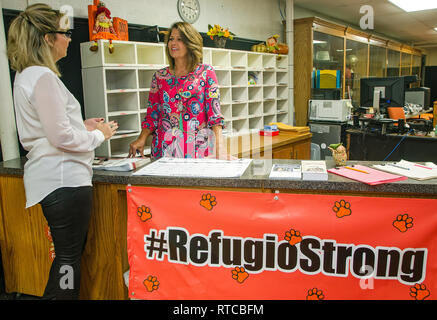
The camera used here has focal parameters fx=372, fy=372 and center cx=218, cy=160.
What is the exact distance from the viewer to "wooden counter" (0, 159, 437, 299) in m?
1.66

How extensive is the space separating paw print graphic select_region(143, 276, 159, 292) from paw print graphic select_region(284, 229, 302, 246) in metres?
0.70

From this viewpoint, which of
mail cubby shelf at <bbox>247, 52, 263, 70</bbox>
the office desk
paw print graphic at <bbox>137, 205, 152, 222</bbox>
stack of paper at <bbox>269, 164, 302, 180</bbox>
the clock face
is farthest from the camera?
mail cubby shelf at <bbox>247, 52, 263, 70</bbox>

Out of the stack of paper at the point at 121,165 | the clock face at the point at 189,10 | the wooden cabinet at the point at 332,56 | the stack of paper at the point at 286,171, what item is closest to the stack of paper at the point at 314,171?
the stack of paper at the point at 286,171

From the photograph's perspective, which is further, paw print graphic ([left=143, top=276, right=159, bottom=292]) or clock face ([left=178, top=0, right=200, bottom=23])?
clock face ([left=178, top=0, right=200, bottom=23])

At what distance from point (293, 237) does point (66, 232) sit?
102cm

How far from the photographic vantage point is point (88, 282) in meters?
2.04

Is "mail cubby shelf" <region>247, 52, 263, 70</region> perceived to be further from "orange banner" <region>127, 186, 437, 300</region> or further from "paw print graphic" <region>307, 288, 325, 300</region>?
"paw print graphic" <region>307, 288, 325, 300</region>

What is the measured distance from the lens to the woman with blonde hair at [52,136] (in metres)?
1.52

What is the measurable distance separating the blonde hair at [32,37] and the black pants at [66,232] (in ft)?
1.83

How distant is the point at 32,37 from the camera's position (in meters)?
1.56

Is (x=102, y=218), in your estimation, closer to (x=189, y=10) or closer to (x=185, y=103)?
(x=185, y=103)

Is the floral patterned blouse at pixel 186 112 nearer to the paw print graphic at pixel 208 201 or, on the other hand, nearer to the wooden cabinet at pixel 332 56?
the paw print graphic at pixel 208 201

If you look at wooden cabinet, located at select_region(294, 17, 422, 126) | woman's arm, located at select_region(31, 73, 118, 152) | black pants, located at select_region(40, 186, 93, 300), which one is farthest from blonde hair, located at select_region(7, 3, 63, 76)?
wooden cabinet, located at select_region(294, 17, 422, 126)
